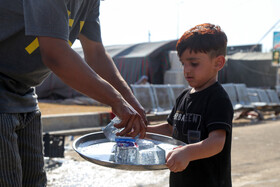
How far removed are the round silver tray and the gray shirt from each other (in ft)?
1.14

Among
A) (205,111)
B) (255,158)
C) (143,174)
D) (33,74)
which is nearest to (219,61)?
(205,111)

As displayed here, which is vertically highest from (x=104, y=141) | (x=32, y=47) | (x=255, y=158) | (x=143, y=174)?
(x=32, y=47)

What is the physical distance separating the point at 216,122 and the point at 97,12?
1.03 meters

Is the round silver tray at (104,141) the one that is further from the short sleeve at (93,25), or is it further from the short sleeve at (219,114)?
the short sleeve at (93,25)

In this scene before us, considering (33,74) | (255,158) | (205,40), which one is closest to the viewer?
(33,74)

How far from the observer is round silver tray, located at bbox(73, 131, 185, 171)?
59.2 inches

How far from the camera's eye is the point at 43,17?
4.59 feet

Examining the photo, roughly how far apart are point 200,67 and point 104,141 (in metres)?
0.76

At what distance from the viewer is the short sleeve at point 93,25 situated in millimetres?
2113

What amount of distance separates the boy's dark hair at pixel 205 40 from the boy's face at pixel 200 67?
0.10ft

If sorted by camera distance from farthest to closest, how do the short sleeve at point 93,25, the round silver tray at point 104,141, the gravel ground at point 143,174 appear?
the gravel ground at point 143,174 → the short sleeve at point 93,25 → the round silver tray at point 104,141

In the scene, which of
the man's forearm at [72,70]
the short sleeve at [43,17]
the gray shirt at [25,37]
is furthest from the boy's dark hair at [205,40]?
the short sleeve at [43,17]

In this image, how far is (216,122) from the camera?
1851 millimetres

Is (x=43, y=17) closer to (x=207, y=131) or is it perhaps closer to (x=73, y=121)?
(x=207, y=131)
